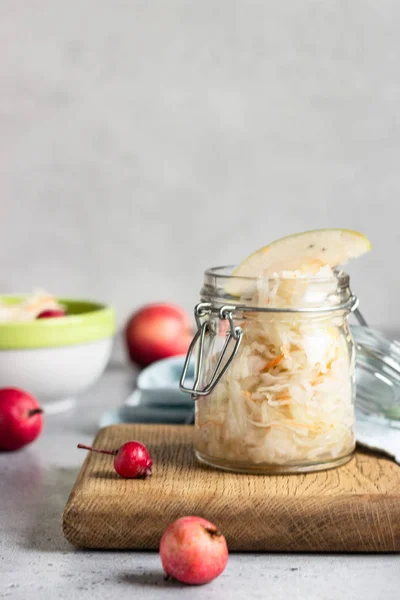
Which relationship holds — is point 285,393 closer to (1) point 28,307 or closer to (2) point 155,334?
(1) point 28,307

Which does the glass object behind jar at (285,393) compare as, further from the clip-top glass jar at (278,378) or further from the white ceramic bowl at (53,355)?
the white ceramic bowl at (53,355)

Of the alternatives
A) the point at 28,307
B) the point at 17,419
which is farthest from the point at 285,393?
the point at 28,307

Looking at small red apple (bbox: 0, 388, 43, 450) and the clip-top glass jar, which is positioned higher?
the clip-top glass jar

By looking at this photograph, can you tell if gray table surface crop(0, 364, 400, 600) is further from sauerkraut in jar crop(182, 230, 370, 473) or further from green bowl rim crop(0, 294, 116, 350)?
green bowl rim crop(0, 294, 116, 350)

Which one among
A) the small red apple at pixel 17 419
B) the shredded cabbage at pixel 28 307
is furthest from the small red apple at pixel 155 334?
the small red apple at pixel 17 419

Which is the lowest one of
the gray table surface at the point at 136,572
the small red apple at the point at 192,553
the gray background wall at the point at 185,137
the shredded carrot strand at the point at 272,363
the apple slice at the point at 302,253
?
the gray table surface at the point at 136,572

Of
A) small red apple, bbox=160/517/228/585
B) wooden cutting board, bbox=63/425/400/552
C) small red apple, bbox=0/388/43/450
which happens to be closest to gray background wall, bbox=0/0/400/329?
small red apple, bbox=0/388/43/450
